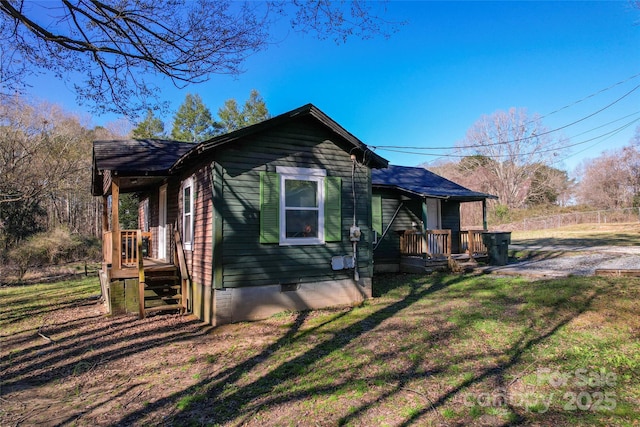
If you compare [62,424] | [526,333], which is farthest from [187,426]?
[526,333]

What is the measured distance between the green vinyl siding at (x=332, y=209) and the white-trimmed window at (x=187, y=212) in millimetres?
3087

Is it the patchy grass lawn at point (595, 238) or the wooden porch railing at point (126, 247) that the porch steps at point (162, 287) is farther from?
the patchy grass lawn at point (595, 238)

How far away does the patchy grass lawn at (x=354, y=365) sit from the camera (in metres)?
3.53

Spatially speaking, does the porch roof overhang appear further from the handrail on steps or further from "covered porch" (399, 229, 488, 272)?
"covered porch" (399, 229, 488, 272)

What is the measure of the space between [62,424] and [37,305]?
8.21 m

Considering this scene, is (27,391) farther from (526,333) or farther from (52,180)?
(52,180)

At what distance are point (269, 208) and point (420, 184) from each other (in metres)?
8.82

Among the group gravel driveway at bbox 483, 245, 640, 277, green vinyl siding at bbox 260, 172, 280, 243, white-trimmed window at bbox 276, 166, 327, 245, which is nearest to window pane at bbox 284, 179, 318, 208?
white-trimmed window at bbox 276, 166, 327, 245

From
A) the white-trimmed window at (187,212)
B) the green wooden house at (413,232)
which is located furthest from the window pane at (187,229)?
the green wooden house at (413,232)

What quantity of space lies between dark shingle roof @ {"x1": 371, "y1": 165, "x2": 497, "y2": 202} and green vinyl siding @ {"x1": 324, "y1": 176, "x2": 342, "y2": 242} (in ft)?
14.5

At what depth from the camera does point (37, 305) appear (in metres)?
9.91

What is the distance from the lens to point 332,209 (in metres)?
7.98

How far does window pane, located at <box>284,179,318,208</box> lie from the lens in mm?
7637

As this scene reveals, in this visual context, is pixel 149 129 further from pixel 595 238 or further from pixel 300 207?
pixel 595 238
